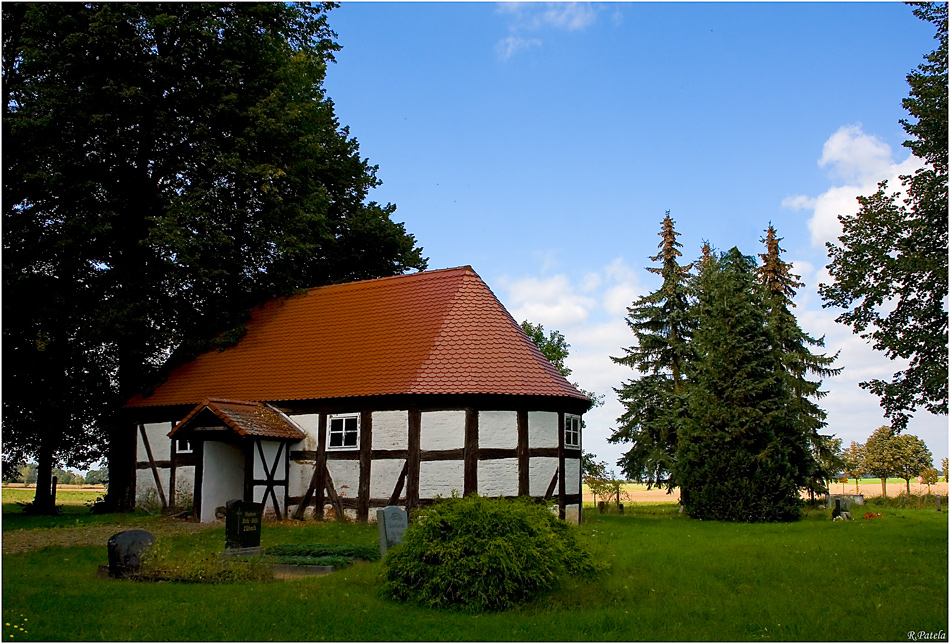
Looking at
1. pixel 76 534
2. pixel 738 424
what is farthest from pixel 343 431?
pixel 738 424

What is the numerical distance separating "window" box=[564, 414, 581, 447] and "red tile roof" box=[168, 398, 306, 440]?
22.9 ft

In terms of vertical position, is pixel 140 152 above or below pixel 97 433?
above

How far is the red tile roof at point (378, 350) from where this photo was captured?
20219mm

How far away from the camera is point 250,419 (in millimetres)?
20219

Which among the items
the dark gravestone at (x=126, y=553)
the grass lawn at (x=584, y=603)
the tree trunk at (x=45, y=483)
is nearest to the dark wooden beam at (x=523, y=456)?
the grass lawn at (x=584, y=603)

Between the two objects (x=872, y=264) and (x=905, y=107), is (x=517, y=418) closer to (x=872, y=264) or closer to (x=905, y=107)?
(x=872, y=264)

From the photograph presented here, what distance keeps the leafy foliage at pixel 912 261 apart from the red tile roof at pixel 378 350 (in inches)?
292

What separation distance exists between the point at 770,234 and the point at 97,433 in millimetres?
28322

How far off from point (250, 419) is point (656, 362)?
63.3ft

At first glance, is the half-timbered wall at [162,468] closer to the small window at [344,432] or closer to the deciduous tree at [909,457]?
the small window at [344,432]

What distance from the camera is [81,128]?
2253 cm

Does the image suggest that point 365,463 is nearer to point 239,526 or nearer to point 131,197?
point 239,526

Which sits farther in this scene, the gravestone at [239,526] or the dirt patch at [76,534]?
the dirt patch at [76,534]

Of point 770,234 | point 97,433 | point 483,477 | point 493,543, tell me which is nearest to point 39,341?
point 97,433
